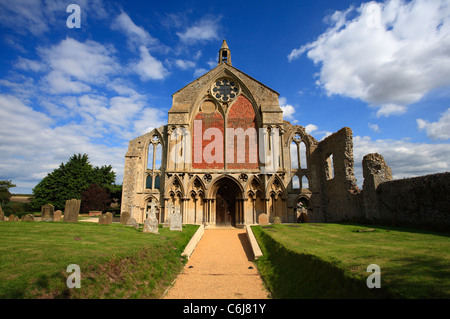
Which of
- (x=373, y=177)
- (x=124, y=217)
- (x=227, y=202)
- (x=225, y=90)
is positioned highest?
(x=225, y=90)

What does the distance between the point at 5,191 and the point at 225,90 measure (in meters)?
39.7

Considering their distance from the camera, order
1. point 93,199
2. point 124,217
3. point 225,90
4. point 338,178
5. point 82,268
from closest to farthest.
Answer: point 82,268 → point 124,217 → point 338,178 → point 225,90 → point 93,199

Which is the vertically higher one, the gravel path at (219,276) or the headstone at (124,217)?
the headstone at (124,217)

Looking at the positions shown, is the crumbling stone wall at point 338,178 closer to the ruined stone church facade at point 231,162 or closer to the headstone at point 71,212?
the ruined stone church facade at point 231,162

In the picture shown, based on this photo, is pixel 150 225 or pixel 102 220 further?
pixel 102 220

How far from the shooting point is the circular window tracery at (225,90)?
23.4 meters

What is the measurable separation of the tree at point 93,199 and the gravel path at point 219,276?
24.2 metres

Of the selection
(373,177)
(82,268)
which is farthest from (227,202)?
(82,268)

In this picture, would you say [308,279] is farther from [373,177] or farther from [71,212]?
[71,212]

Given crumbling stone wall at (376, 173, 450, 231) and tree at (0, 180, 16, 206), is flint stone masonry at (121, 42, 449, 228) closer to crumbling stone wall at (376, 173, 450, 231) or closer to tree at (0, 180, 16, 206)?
crumbling stone wall at (376, 173, 450, 231)

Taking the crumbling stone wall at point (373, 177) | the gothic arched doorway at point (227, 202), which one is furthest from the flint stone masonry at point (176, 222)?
the crumbling stone wall at point (373, 177)

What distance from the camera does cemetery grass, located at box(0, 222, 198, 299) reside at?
4746 millimetres

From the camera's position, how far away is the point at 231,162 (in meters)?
21.7
